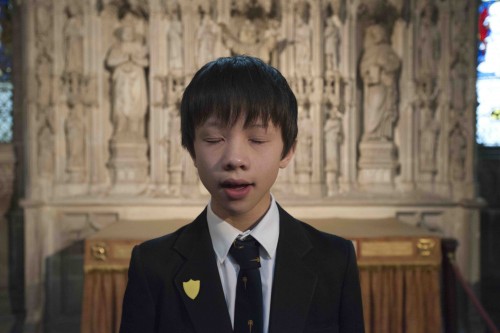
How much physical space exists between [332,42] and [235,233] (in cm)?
421

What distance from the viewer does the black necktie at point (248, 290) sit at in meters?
1.20

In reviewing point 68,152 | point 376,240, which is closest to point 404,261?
point 376,240

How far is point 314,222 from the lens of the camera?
4785mm

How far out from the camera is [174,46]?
16.6 ft

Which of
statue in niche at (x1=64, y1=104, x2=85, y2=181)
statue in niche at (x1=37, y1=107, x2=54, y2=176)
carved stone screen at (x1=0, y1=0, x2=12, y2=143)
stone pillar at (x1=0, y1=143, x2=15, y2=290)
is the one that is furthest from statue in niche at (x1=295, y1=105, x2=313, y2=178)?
Answer: carved stone screen at (x1=0, y1=0, x2=12, y2=143)

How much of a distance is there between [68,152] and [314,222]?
8.25ft

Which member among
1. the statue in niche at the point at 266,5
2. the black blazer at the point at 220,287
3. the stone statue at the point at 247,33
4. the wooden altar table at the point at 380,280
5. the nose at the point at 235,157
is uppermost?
the statue in niche at the point at 266,5

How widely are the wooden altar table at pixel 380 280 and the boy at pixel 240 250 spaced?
8.92 feet

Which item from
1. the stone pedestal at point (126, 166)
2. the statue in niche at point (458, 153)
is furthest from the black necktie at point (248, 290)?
the statue in niche at point (458, 153)

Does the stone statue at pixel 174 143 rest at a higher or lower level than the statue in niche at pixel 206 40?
lower

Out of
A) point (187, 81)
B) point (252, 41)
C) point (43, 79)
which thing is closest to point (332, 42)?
point (252, 41)

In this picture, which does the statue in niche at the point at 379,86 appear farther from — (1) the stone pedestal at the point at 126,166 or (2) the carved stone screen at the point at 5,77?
(2) the carved stone screen at the point at 5,77

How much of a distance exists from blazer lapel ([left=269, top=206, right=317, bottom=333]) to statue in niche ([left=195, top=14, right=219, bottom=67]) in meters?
3.95

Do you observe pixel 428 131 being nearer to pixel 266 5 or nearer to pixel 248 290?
pixel 266 5
